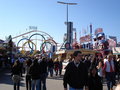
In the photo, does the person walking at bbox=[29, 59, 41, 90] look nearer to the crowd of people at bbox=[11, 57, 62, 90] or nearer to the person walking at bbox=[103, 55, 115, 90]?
the crowd of people at bbox=[11, 57, 62, 90]

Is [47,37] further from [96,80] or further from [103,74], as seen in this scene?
[96,80]

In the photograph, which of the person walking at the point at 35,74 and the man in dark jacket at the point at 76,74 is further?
the person walking at the point at 35,74

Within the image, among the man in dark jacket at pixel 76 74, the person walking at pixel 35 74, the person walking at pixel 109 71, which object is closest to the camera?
the man in dark jacket at pixel 76 74

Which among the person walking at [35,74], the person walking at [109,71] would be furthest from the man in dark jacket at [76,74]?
the person walking at [109,71]

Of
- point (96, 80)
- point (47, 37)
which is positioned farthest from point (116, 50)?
point (47, 37)

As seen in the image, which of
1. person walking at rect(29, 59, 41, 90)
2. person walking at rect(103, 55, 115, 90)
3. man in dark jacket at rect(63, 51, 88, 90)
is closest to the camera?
man in dark jacket at rect(63, 51, 88, 90)

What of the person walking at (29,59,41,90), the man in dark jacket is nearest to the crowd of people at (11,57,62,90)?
the person walking at (29,59,41,90)

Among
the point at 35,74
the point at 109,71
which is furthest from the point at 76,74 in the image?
the point at 109,71

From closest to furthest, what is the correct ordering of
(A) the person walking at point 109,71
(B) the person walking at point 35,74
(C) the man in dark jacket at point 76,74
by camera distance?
(C) the man in dark jacket at point 76,74, (B) the person walking at point 35,74, (A) the person walking at point 109,71

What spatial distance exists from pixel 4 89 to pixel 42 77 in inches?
101

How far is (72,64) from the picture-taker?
614 cm

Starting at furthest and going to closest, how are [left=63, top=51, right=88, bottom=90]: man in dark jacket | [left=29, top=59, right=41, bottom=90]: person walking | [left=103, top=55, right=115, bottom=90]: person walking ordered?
[left=103, top=55, right=115, bottom=90]: person walking → [left=29, top=59, right=41, bottom=90]: person walking → [left=63, top=51, right=88, bottom=90]: man in dark jacket

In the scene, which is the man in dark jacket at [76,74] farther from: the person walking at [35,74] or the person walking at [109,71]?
the person walking at [109,71]

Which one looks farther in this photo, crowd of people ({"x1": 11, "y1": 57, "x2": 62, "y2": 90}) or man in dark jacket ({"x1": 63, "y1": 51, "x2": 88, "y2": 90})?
crowd of people ({"x1": 11, "y1": 57, "x2": 62, "y2": 90})
